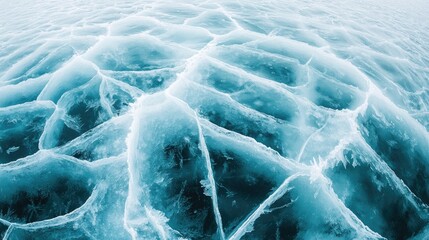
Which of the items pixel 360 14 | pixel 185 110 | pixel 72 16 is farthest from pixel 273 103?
pixel 360 14

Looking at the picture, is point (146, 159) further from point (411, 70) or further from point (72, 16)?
point (72, 16)

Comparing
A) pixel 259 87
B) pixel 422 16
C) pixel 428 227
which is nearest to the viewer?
pixel 428 227

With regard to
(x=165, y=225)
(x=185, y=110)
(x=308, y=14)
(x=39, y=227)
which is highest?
(x=308, y=14)

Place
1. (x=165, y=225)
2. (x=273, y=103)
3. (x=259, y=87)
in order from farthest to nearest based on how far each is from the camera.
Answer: (x=259, y=87), (x=273, y=103), (x=165, y=225)

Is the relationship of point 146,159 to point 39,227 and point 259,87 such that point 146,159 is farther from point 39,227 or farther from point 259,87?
point 259,87

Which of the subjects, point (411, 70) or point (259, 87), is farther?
point (411, 70)

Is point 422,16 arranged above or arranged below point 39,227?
above

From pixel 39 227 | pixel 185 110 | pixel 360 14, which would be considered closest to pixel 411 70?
pixel 360 14
